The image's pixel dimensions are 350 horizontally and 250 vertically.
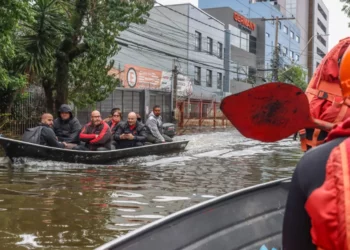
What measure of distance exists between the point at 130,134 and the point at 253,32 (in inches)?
1726

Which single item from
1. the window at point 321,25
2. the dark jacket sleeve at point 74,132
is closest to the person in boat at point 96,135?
the dark jacket sleeve at point 74,132

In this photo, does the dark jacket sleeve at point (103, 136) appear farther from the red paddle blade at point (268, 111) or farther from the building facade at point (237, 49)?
the building facade at point (237, 49)

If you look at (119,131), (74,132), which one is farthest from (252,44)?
(74,132)

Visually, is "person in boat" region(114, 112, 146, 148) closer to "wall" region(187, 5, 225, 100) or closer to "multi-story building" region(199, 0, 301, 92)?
"wall" region(187, 5, 225, 100)

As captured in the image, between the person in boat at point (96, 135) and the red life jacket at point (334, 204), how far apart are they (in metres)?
10.3

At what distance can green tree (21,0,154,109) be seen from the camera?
14.8 m

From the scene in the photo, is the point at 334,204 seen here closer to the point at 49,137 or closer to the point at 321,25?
the point at 49,137

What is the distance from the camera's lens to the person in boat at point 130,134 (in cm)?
1262

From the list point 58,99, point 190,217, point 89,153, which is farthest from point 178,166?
point 190,217

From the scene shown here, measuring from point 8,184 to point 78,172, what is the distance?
201cm

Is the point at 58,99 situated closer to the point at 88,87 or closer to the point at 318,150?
the point at 88,87

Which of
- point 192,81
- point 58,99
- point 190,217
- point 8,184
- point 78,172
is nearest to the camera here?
point 190,217

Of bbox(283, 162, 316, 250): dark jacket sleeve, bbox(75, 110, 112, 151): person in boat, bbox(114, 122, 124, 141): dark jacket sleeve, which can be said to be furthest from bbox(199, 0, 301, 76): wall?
bbox(283, 162, 316, 250): dark jacket sleeve

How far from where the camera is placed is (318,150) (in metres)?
1.39
